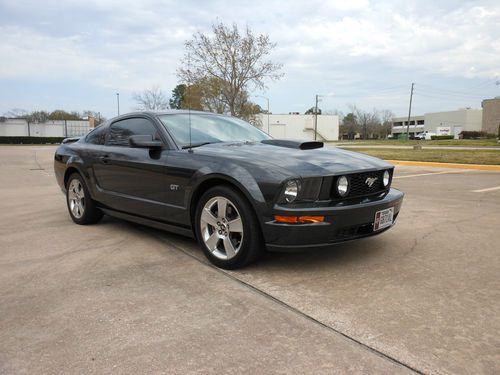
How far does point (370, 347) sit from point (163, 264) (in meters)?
2.14

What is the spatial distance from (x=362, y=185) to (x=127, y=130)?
9.31ft

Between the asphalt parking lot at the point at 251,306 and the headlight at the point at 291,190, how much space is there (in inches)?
25.8

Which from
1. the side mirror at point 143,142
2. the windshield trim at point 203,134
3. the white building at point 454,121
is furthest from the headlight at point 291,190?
the white building at point 454,121

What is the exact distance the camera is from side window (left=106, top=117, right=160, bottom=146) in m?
4.82

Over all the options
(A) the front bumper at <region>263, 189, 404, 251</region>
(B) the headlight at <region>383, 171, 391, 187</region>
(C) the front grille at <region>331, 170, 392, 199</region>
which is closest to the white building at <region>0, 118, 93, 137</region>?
(B) the headlight at <region>383, 171, 391, 187</region>

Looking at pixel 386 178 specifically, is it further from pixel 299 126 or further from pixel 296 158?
pixel 299 126

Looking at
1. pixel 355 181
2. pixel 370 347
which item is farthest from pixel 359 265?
pixel 370 347

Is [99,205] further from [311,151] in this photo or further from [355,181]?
[355,181]

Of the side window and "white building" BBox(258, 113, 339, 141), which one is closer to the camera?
the side window

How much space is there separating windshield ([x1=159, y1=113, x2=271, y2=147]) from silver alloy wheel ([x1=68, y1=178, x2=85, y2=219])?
1805mm

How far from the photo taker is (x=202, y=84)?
31125 mm

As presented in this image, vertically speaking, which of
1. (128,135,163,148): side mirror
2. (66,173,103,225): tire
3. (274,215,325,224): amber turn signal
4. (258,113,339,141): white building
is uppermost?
(258,113,339,141): white building

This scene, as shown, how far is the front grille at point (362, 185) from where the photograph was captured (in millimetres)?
3627

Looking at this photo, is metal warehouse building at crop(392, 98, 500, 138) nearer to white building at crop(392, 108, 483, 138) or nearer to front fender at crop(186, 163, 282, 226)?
white building at crop(392, 108, 483, 138)
